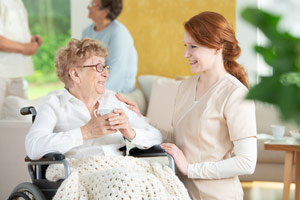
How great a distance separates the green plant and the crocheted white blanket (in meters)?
1.49

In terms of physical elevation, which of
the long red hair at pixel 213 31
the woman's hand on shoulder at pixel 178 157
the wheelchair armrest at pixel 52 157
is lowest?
the woman's hand on shoulder at pixel 178 157

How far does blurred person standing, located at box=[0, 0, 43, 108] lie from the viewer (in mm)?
4977

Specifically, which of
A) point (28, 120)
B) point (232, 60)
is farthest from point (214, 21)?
point (28, 120)

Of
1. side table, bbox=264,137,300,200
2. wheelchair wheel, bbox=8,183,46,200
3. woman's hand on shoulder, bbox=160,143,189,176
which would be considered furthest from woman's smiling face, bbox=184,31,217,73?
side table, bbox=264,137,300,200

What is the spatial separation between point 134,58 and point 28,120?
171cm

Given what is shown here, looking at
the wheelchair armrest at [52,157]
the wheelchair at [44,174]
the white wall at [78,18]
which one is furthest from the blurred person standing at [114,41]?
the wheelchair armrest at [52,157]

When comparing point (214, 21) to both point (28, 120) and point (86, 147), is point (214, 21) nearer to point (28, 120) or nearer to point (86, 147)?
point (86, 147)

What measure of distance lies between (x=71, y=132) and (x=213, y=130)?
56cm

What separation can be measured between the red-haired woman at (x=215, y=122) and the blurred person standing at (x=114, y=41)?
8.62 ft

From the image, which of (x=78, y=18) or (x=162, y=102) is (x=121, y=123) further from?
(x=78, y=18)

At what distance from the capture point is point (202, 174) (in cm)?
199

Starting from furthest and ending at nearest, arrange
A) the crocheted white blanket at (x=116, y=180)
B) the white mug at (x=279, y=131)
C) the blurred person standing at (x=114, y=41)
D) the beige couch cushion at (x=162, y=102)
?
1. the blurred person standing at (x=114, y=41)
2. the beige couch cushion at (x=162, y=102)
3. the white mug at (x=279, y=131)
4. the crocheted white blanket at (x=116, y=180)

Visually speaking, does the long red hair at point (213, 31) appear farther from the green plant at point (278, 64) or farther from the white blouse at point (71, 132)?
the green plant at point (278, 64)

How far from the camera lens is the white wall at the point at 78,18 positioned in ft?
18.3
